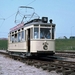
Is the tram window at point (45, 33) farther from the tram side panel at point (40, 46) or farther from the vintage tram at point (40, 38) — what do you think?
the tram side panel at point (40, 46)

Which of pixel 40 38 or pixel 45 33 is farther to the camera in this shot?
pixel 45 33

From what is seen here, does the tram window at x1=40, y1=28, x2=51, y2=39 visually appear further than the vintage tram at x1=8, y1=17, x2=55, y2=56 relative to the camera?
Yes

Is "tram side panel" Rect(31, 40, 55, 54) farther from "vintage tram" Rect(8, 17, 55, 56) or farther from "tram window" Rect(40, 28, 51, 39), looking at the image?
"tram window" Rect(40, 28, 51, 39)

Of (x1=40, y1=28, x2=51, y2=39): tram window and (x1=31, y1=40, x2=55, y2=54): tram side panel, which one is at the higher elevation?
(x1=40, y1=28, x2=51, y2=39): tram window

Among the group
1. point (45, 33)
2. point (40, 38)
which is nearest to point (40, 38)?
point (40, 38)

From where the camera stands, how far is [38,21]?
62.3 ft

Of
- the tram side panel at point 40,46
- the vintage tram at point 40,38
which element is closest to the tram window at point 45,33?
the vintage tram at point 40,38

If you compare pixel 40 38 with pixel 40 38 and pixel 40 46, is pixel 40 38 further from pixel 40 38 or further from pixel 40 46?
pixel 40 46

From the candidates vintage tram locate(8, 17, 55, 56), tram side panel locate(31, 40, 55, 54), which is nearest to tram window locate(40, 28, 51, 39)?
vintage tram locate(8, 17, 55, 56)

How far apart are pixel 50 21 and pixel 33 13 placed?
20.2ft

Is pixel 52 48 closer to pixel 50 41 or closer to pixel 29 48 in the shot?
pixel 50 41

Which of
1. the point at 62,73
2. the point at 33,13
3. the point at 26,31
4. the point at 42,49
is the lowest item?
the point at 62,73

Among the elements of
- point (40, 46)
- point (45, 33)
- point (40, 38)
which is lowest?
point (40, 46)

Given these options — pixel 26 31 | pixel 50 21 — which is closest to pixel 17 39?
pixel 26 31
